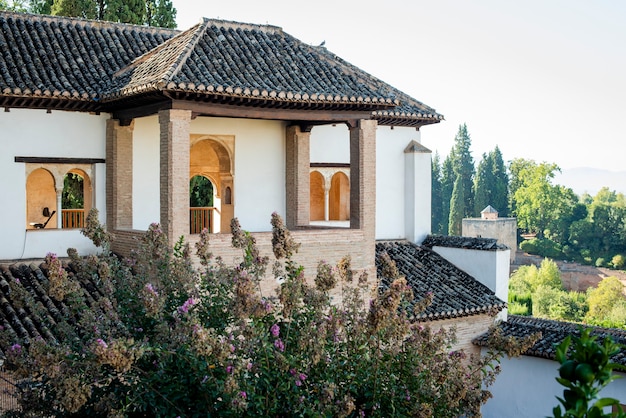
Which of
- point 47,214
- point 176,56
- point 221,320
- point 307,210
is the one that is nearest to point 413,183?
point 307,210

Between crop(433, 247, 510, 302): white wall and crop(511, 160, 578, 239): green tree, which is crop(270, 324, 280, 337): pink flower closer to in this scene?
crop(433, 247, 510, 302): white wall

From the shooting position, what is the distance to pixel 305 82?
38.4 feet

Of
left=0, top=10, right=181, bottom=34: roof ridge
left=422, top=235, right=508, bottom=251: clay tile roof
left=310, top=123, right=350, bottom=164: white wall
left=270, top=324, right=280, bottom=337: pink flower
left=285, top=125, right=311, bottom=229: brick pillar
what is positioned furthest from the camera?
left=422, top=235, right=508, bottom=251: clay tile roof

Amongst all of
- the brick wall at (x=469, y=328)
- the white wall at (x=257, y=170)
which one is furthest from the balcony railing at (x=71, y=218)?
the brick wall at (x=469, y=328)

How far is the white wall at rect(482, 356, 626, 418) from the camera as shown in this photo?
13.1 m

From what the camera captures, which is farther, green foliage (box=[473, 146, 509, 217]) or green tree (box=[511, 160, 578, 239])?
green tree (box=[511, 160, 578, 239])

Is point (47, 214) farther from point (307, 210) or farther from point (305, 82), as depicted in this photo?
point (305, 82)

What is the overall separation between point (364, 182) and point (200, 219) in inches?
174

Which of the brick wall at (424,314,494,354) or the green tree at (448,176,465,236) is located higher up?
the green tree at (448,176,465,236)

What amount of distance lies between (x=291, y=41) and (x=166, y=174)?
352 cm

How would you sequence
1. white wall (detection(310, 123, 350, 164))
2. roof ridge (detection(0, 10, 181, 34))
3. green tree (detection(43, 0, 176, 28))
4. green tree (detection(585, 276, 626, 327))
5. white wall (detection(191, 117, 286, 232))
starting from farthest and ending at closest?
green tree (detection(585, 276, 626, 327))
green tree (detection(43, 0, 176, 28))
white wall (detection(310, 123, 350, 164))
white wall (detection(191, 117, 286, 232))
roof ridge (detection(0, 10, 181, 34))

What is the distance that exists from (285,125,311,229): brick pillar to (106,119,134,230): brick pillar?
2.68 m

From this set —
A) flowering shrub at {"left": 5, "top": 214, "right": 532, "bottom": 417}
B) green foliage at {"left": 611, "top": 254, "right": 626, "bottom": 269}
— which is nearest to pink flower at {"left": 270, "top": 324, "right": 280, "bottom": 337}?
flowering shrub at {"left": 5, "top": 214, "right": 532, "bottom": 417}

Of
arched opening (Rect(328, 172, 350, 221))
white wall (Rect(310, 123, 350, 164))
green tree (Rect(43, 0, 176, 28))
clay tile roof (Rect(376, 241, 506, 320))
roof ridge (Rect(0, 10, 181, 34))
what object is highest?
green tree (Rect(43, 0, 176, 28))
